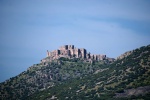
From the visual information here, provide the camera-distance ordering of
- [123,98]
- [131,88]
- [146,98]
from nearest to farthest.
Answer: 1. [146,98]
2. [123,98]
3. [131,88]

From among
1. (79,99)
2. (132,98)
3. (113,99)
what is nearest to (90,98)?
(79,99)

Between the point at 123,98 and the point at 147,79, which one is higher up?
the point at 147,79

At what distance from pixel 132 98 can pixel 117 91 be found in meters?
23.4

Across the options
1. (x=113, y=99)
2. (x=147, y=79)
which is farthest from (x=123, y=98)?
(x=147, y=79)

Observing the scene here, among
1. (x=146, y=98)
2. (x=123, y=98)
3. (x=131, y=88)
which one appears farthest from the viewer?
(x=131, y=88)

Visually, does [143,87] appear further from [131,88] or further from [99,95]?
[99,95]

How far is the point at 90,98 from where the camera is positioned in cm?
19488

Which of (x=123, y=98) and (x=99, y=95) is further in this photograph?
(x=99, y=95)

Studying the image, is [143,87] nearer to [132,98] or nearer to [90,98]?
[132,98]

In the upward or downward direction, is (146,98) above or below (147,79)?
below

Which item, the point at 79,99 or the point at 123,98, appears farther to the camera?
the point at 79,99

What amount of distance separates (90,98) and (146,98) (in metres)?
42.5

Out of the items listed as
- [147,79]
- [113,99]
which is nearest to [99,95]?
[113,99]

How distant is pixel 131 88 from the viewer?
195 m
